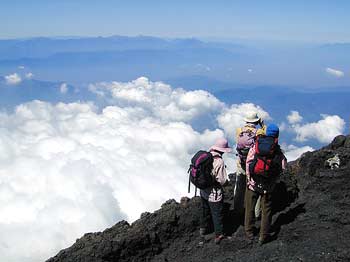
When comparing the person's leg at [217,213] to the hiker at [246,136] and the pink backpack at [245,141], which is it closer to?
the hiker at [246,136]

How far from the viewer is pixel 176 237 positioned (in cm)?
1311

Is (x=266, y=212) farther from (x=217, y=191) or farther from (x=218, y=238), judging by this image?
(x=218, y=238)

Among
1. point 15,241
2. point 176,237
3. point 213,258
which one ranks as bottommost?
point 213,258

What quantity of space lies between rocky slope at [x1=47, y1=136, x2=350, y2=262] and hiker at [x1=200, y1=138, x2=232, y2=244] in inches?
27.5

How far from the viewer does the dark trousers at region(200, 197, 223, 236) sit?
11.3 metres

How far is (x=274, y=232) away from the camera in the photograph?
11500 millimetres

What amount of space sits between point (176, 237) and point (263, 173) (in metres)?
4.19

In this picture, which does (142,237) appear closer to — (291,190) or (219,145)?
(219,145)

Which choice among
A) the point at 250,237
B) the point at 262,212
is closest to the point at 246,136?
the point at 262,212

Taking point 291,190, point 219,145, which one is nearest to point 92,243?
point 219,145

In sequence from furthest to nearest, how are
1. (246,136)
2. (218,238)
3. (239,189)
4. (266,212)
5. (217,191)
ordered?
(239,189) < (218,238) < (246,136) < (217,191) < (266,212)

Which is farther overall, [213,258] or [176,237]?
[176,237]

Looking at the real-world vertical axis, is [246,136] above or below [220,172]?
above

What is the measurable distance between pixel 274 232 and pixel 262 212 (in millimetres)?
1263
